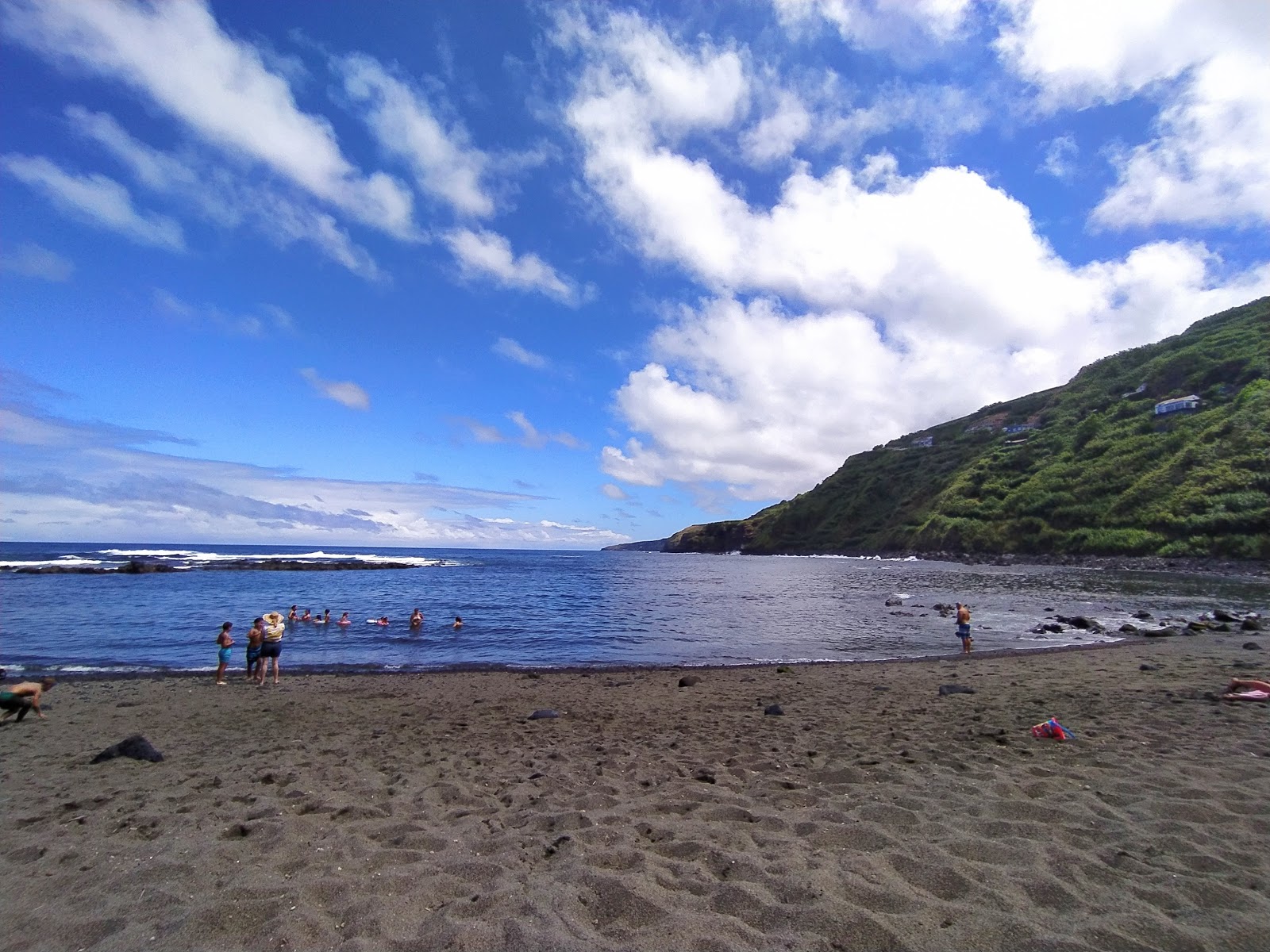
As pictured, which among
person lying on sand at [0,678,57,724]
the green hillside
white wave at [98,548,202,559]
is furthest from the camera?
white wave at [98,548,202,559]

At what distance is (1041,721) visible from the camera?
10805mm

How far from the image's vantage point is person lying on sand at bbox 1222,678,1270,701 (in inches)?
459

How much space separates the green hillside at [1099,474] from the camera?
68.6m

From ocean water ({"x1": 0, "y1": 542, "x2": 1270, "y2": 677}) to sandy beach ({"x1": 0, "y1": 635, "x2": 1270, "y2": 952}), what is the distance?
11.5 m

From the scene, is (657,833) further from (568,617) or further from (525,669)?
(568,617)

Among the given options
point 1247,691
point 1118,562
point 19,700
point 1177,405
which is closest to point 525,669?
point 19,700

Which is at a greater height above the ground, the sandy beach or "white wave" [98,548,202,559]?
"white wave" [98,548,202,559]

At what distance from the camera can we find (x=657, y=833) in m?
6.14

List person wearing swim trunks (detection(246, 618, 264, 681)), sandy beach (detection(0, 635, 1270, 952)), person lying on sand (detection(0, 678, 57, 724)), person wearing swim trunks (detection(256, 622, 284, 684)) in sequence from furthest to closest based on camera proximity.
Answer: person wearing swim trunks (detection(246, 618, 264, 681))
person wearing swim trunks (detection(256, 622, 284, 684))
person lying on sand (detection(0, 678, 57, 724))
sandy beach (detection(0, 635, 1270, 952))

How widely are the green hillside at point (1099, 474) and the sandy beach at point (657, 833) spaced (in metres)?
74.7

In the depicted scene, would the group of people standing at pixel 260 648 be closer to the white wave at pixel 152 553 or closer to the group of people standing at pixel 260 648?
the group of people standing at pixel 260 648

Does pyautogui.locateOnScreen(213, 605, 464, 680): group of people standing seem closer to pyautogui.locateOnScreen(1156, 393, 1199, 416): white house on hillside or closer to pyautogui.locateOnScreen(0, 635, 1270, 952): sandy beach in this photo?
pyautogui.locateOnScreen(0, 635, 1270, 952): sandy beach

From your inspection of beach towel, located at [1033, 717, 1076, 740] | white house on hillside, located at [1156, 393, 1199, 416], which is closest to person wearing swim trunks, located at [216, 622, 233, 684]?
beach towel, located at [1033, 717, 1076, 740]

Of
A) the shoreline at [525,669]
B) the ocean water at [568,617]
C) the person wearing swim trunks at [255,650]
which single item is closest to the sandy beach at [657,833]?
the person wearing swim trunks at [255,650]
